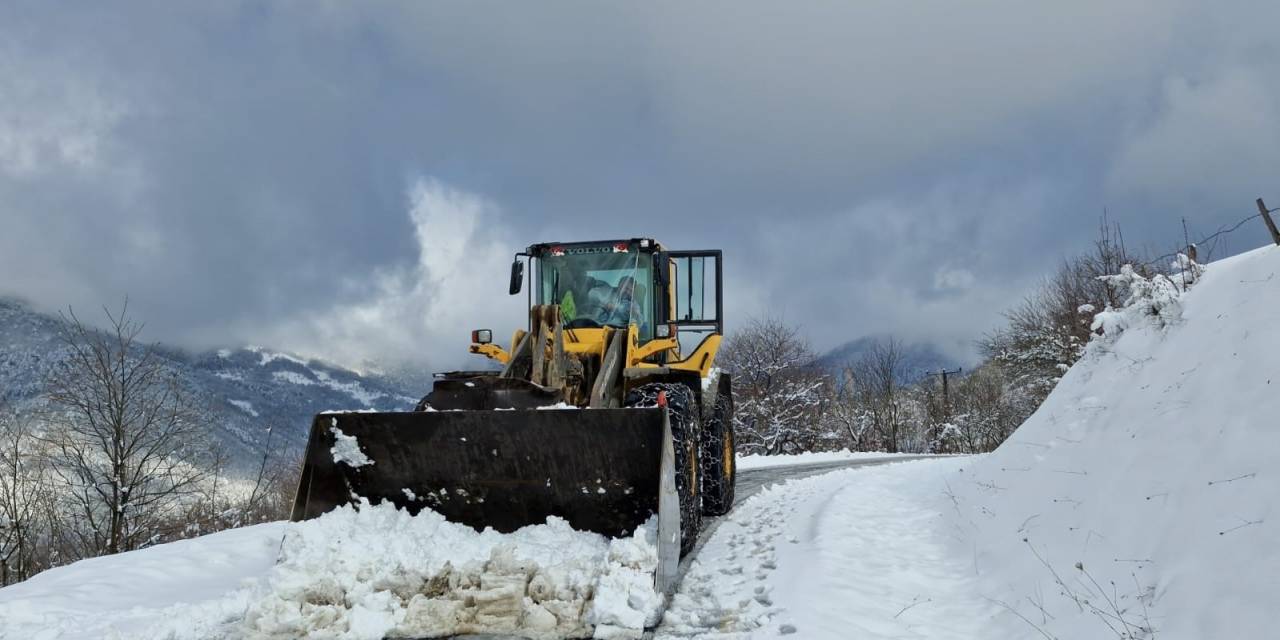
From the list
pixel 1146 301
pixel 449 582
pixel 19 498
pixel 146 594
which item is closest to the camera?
pixel 449 582

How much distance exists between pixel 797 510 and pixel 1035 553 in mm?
3534

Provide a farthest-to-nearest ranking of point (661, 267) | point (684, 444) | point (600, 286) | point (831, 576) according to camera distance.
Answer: point (600, 286) → point (661, 267) → point (684, 444) → point (831, 576)

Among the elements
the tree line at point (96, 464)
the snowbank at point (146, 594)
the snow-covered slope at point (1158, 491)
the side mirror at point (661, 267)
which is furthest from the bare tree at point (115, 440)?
the snow-covered slope at point (1158, 491)

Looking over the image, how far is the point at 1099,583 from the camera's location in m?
4.14

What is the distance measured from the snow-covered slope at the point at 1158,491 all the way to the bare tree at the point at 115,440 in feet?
47.9

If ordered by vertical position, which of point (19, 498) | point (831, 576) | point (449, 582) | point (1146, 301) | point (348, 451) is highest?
point (1146, 301)

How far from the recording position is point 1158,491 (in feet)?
14.4

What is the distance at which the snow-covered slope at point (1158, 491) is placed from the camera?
3531mm

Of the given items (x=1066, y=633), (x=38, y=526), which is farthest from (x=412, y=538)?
(x=38, y=526)

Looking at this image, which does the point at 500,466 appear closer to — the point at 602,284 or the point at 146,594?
the point at 146,594

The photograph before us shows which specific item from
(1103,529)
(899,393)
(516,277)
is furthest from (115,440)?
(899,393)

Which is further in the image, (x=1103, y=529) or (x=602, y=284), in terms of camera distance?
(x=602, y=284)

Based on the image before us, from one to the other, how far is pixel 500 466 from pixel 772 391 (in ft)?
77.8

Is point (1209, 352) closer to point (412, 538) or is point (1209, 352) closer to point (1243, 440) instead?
point (1243, 440)
